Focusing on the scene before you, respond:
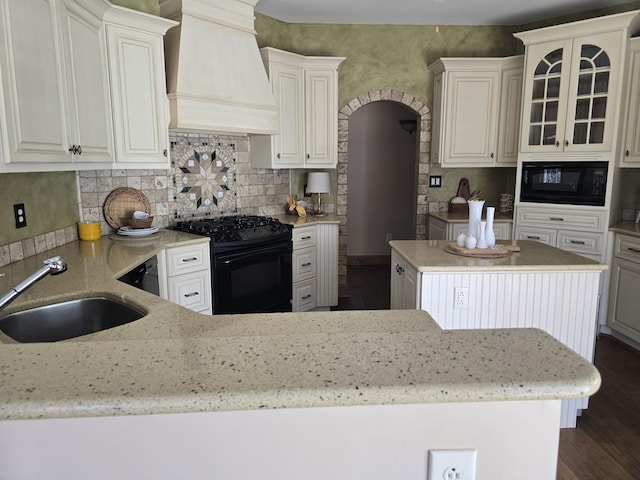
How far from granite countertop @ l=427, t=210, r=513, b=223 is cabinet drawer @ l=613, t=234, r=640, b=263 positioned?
88 centimetres

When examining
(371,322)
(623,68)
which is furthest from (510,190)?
(371,322)

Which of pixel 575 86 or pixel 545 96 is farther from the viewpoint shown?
pixel 545 96

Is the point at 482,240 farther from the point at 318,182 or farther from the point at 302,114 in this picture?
the point at 302,114

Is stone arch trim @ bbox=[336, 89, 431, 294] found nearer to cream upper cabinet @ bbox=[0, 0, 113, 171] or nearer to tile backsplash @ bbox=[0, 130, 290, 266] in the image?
tile backsplash @ bbox=[0, 130, 290, 266]

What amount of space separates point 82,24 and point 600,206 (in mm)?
3859

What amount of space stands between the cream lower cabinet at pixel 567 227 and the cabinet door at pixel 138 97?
310cm

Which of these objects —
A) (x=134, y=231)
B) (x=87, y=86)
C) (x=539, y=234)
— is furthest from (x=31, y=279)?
(x=539, y=234)

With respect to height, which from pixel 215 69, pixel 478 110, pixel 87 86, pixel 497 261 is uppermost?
pixel 215 69

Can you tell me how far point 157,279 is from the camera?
283cm

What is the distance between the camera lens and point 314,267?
4.23m

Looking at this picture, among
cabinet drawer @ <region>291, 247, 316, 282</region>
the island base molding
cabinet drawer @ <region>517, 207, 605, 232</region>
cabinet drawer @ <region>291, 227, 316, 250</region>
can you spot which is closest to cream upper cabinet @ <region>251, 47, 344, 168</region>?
cabinet drawer @ <region>291, 227, 316, 250</region>

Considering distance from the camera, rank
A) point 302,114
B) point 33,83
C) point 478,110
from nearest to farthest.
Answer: point 33,83
point 302,114
point 478,110

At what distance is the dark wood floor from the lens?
220 centimetres

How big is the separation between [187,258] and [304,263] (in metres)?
1.32
